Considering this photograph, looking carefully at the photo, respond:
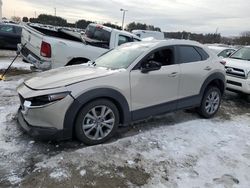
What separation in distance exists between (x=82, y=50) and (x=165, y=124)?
3.68m

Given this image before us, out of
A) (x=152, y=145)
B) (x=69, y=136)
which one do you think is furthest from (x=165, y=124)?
(x=69, y=136)

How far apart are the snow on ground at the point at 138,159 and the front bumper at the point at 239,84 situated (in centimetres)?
261

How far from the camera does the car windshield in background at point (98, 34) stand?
1005cm

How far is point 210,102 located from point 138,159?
2814mm

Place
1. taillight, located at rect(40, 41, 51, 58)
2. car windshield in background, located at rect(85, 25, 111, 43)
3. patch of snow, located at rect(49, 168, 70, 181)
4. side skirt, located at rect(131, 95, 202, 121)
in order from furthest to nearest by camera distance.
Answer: car windshield in background, located at rect(85, 25, 111, 43) < taillight, located at rect(40, 41, 51, 58) < side skirt, located at rect(131, 95, 202, 121) < patch of snow, located at rect(49, 168, 70, 181)

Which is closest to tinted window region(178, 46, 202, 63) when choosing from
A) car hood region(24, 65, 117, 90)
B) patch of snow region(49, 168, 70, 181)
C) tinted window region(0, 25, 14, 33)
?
car hood region(24, 65, 117, 90)

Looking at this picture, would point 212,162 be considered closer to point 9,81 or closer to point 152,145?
point 152,145

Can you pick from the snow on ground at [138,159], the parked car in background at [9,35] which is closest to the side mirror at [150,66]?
the snow on ground at [138,159]

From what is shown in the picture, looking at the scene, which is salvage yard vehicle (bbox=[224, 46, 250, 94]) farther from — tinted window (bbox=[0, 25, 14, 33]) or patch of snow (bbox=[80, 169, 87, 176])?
tinted window (bbox=[0, 25, 14, 33])

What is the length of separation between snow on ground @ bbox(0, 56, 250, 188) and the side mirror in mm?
1125

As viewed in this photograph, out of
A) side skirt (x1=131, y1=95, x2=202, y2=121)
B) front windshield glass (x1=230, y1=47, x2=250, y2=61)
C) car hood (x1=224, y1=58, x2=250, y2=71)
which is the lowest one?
side skirt (x1=131, y1=95, x2=202, y2=121)

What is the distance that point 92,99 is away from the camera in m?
4.48

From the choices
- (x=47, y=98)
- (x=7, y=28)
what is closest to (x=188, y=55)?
(x=47, y=98)

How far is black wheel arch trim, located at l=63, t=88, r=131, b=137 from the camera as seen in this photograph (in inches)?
169
